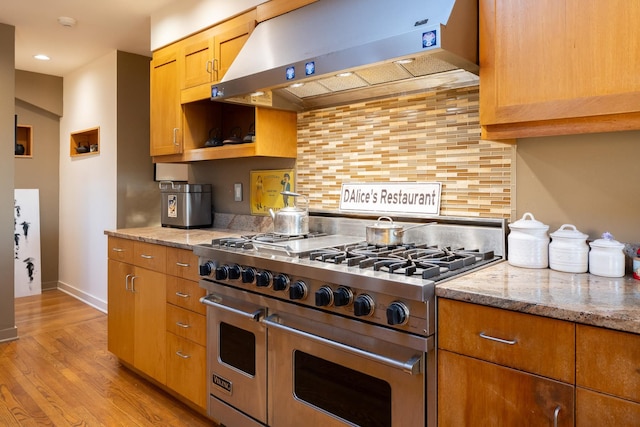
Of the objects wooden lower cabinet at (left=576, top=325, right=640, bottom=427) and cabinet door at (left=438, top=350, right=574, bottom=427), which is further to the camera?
cabinet door at (left=438, top=350, right=574, bottom=427)

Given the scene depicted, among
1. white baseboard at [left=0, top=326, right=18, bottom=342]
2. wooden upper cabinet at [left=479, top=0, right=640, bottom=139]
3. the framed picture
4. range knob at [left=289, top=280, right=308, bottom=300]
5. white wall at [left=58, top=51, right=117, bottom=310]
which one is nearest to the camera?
wooden upper cabinet at [left=479, top=0, right=640, bottom=139]

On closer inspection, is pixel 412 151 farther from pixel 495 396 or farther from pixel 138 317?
pixel 138 317

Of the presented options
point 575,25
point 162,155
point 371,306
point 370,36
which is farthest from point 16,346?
point 575,25

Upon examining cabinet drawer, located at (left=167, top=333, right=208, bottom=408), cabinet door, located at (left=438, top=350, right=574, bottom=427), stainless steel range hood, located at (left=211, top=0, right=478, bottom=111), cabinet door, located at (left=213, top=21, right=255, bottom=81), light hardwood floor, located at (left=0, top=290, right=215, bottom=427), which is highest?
cabinet door, located at (left=213, top=21, right=255, bottom=81)

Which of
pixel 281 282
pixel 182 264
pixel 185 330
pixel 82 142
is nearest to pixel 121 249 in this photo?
pixel 182 264

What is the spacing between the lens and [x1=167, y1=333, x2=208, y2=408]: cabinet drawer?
2240 millimetres

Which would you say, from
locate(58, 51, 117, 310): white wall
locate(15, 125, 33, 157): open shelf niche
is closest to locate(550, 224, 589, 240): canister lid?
locate(58, 51, 117, 310): white wall

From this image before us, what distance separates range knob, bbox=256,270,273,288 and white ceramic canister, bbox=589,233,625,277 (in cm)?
118

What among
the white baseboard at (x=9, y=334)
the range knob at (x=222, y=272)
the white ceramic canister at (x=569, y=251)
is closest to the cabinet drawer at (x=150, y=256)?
the range knob at (x=222, y=272)

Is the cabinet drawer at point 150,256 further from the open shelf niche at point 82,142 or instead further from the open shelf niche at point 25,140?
the open shelf niche at point 25,140

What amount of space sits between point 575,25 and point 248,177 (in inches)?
83.0

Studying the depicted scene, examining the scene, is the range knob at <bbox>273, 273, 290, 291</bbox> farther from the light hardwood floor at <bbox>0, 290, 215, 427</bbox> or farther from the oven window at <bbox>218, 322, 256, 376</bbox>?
the light hardwood floor at <bbox>0, 290, 215, 427</bbox>

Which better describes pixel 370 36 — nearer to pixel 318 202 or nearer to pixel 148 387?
pixel 318 202

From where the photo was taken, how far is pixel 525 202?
1.80 metres
